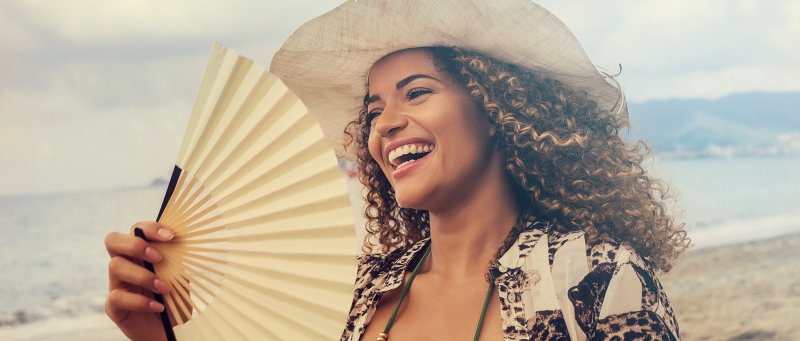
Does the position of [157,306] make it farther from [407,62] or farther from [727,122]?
[727,122]

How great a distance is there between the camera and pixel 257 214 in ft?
2.68

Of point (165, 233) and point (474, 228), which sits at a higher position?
point (474, 228)

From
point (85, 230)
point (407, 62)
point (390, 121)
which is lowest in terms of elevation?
point (390, 121)

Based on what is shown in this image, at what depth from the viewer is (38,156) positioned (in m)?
16.8

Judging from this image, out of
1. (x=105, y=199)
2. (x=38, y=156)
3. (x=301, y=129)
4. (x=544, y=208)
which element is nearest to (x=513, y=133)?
(x=544, y=208)

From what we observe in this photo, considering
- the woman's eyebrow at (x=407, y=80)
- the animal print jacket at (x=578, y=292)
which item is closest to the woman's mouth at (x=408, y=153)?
the woman's eyebrow at (x=407, y=80)

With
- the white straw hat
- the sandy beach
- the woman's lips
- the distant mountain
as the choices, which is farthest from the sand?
A: the distant mountain

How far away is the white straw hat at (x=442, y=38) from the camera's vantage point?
1.20 meters

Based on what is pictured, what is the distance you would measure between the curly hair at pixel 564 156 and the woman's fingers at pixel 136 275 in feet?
1.94

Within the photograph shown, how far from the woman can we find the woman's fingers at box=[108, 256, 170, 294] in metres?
0.47

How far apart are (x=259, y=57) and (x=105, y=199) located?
4195mm

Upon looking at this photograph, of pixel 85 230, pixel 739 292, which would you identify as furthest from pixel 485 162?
pixel 85 230

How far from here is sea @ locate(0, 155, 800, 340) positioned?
8.90 meters

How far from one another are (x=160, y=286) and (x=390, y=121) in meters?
0.52
